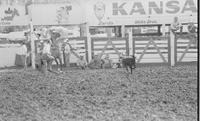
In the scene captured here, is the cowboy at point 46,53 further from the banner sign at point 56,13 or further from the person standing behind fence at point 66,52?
the banner sign at point 56,13

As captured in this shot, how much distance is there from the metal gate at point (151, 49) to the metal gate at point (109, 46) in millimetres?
520

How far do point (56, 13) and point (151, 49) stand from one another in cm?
483

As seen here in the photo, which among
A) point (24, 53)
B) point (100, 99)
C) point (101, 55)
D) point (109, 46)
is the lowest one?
point (100, 99)

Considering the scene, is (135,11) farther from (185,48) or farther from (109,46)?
(185,48)

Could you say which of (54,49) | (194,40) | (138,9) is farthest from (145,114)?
(138,9)

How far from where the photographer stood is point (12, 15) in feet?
60.2

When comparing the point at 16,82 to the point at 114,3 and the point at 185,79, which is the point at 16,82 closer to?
the point at 185,79

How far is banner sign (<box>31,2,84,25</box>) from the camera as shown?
60.0 feet

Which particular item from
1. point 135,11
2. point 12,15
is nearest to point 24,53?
point 12,15

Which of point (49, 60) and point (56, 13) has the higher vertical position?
point (56, 13)

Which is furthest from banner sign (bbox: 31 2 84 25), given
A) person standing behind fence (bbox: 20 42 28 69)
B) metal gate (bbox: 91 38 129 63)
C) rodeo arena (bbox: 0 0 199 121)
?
metal gate (bbox: 91 38 129 63)

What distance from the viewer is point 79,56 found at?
1686 cm

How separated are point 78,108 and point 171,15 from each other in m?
11.6

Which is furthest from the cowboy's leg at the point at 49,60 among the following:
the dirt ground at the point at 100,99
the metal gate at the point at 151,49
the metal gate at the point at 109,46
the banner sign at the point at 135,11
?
the banner sign at the point at 135,11
